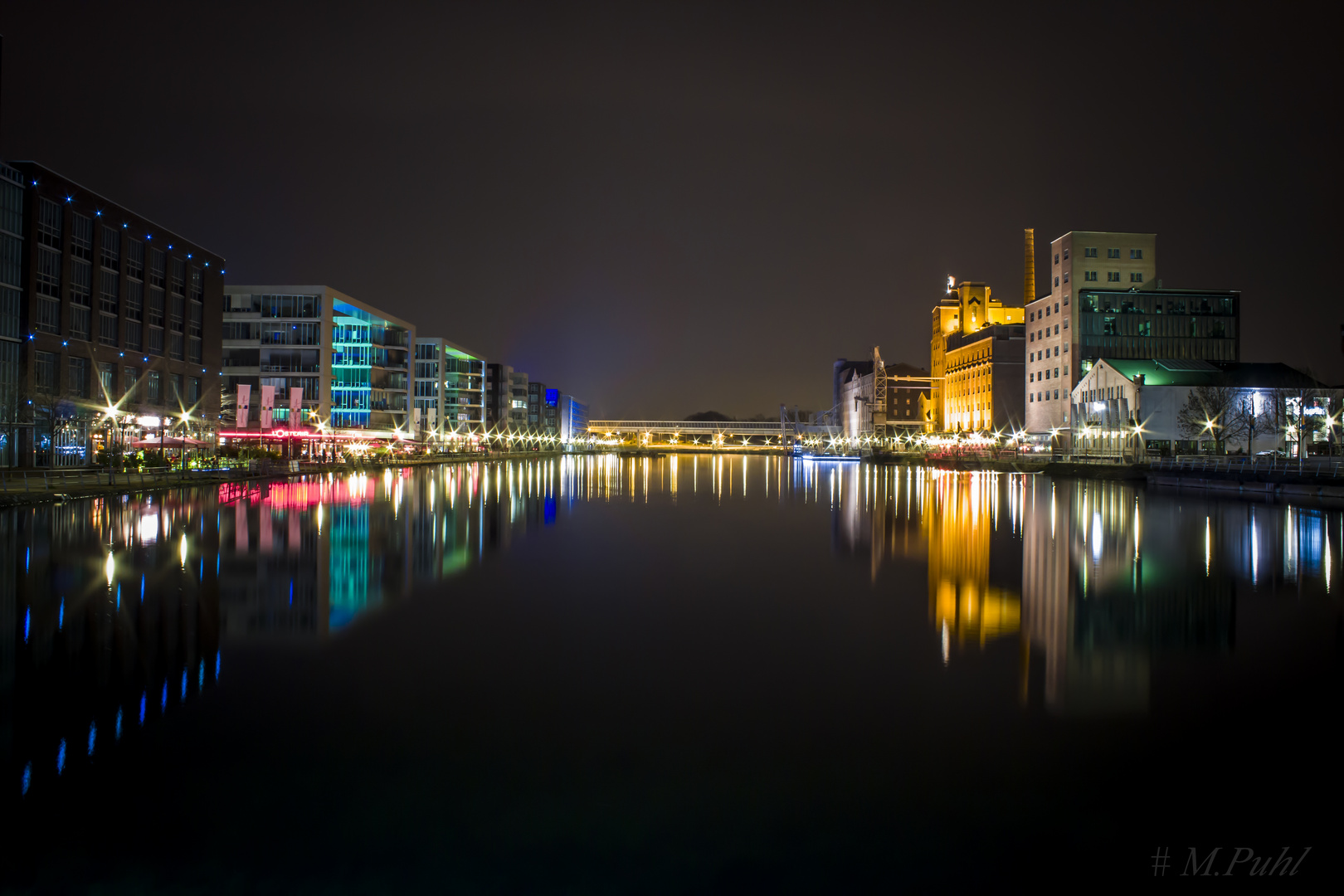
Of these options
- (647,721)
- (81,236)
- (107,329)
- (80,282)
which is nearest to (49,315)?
(80,282)

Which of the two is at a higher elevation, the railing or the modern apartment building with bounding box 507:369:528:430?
the modern apartment building with bounding box 507:369:528:430

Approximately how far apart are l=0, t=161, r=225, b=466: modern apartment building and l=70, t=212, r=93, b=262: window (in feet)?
0.24

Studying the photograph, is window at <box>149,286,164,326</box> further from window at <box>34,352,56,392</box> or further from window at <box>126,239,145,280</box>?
window at <box>34,352,56,392</box>

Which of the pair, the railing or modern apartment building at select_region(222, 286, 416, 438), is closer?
the railing

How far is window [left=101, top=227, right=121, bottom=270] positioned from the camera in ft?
181

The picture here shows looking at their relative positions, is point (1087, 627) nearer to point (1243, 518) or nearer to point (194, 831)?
point (194, 831)

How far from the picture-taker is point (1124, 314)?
88000 mm

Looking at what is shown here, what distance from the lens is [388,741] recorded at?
6.55m

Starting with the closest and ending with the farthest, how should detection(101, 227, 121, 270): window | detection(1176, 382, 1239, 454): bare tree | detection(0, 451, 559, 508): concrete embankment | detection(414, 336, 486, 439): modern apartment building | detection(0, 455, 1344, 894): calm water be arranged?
detection(0, 455, 1344, 894): calm water < detection(0, 451, 559, 508): concrete embankment < detection(101, 227, 121, 270): window < detection(1176, 382, 1239, 454): bare tree < detection(414, 336, 486, 439): modern apartment building

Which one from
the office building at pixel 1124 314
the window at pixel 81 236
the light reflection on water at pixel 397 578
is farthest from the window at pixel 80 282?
the office building at pixel 1124 314

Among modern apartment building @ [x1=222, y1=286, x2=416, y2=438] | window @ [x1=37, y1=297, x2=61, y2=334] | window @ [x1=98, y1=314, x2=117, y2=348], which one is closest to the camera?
window @ [x1=37, y1=297, x2=61, y2=334]

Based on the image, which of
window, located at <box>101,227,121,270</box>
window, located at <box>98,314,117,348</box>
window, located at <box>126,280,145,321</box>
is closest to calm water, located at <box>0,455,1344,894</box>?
window, located at <box>98,314,117,348</box>

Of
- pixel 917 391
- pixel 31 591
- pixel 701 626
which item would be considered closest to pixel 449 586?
pixel 701 626

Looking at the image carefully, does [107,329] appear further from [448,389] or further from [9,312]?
[448,389]
